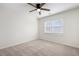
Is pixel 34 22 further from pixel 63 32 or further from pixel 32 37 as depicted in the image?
pixel 63 32

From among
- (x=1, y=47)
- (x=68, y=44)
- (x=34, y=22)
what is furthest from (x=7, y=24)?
(x=68, y=44)

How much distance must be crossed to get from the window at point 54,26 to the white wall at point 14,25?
119cm

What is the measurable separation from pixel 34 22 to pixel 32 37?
1198mm

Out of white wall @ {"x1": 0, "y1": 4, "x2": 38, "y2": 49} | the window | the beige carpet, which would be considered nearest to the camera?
the beige carpet

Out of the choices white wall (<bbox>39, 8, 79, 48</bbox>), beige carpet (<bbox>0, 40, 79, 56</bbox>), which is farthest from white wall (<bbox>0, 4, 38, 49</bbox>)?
white wall (<bbox>39, 8, 79, 48</bbox>)

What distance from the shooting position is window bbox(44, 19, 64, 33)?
4278 mm

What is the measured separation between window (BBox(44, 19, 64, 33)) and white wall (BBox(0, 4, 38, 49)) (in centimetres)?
119

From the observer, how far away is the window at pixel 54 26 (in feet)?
14.0

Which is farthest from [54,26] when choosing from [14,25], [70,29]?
[14,25]

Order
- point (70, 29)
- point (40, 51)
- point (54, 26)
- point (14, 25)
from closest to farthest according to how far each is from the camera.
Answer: point (40, 51) < point (70, 29) < point (14, 25) < point (54, 26)

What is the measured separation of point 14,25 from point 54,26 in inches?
104

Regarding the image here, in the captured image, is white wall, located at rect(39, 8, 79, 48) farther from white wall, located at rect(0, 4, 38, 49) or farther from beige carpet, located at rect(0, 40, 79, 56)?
white wall, located at rect(0, 4, 38, 49)

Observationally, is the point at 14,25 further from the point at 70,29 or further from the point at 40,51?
the point at 70,29

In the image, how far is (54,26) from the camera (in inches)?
185
